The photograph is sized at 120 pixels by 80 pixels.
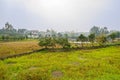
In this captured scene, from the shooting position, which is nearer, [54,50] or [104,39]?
[54,50]

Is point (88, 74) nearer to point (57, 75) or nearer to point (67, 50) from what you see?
point (57, 75)

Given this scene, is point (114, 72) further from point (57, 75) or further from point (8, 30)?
point (8, 30)

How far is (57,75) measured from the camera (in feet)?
70.5

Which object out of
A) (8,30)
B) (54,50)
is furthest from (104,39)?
(8,30)

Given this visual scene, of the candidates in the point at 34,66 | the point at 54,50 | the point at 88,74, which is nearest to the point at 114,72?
the point at 88,74

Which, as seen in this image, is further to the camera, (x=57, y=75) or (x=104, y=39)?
(x=104, y=39)

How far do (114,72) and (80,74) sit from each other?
13.1 feet

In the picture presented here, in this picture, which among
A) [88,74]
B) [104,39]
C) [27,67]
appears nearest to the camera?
[88,74]

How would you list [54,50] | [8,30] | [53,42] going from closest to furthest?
[54,50], [53,42], [8,30]

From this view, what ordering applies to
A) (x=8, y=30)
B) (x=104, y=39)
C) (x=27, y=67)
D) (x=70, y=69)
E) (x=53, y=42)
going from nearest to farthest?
(x=70, y=69)
(x=27, y=67)
(x=53, y=42)
(x=104, y=39)
(x=8, y=30)

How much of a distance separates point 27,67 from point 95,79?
1002cm

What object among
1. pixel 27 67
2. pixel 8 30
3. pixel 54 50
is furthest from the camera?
pixel 8 30

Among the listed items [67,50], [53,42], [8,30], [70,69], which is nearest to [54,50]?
[67,50]

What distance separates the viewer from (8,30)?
150 meters
